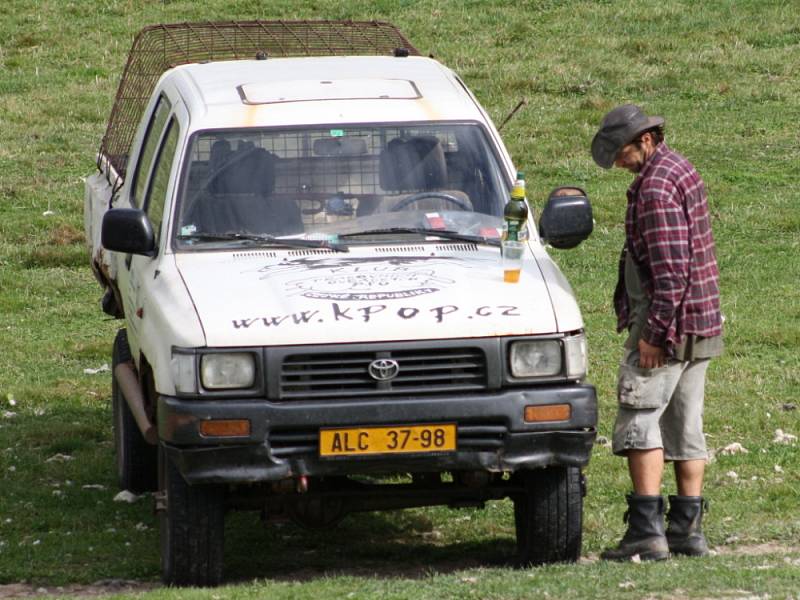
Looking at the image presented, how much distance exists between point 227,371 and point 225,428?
9.0 inches

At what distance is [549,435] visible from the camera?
667 cm

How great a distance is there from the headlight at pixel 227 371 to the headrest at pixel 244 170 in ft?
4.47

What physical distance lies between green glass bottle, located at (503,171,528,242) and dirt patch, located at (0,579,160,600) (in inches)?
86.7

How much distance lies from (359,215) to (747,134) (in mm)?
11825

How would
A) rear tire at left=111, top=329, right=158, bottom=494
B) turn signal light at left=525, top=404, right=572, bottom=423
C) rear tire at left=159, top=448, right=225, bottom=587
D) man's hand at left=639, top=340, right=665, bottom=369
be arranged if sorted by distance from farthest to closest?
rear tire at left=111, top=329, right=158, bottom=494
man's hand at left=639, top=340, right=665, bottom=369
rear tire at left=159, top=448, right=225, bottom=587
turn signal light at left=525, top=404, right=572, bottom=423

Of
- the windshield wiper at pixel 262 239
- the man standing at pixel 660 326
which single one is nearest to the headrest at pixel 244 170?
the windshield wiper at pixel 262 239

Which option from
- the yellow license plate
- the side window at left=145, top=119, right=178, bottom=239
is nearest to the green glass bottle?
the yellow license plate

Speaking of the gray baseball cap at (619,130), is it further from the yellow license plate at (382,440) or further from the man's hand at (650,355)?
the yellow license plate at (382,440)

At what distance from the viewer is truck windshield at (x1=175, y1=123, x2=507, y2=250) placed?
25.1 ft

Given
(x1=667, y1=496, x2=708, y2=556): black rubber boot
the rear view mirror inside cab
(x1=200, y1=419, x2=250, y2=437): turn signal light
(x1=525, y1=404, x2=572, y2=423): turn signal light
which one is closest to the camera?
(x1=200, y1=419, x2=250, y2=437): turn signal light

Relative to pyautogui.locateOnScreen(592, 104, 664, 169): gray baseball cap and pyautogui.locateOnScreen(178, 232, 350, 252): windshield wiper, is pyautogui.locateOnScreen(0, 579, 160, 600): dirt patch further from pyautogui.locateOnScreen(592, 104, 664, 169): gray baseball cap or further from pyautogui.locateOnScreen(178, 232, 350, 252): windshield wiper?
pyautogui.locateOnScreen(592, 104, 664, 169): gray baseball cap

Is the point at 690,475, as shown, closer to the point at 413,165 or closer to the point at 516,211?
the point at 516,211

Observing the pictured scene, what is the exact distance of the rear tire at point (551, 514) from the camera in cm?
708

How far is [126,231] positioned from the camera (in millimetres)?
7500
